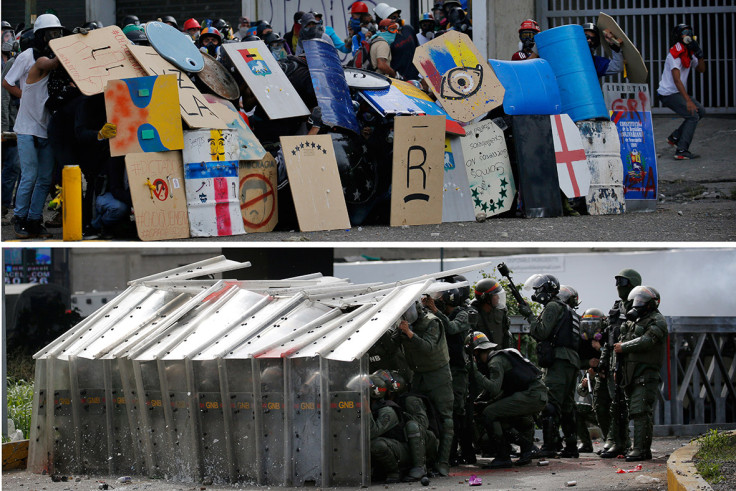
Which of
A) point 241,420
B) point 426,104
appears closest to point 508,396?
point 241,420

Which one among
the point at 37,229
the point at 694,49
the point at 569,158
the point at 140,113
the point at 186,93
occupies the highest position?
the point at 694,49

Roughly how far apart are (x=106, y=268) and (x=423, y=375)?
56.5 feet

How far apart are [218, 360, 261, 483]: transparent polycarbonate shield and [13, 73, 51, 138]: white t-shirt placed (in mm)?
4000

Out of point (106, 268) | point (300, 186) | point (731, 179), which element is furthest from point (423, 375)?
point (106, 268)

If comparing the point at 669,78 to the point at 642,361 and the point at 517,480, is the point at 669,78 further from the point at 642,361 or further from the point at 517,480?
the point at 517,480

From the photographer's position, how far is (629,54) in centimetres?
1268

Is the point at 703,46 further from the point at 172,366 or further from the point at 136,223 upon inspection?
the point at 172,366

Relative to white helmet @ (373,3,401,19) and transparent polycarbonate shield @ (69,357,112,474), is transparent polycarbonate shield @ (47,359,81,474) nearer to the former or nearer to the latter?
transparent polycarbonate shield @ (69,357,112,474)

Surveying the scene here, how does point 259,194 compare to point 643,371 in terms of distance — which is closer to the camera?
point 643,371

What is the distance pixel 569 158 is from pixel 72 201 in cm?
563

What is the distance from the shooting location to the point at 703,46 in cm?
1709

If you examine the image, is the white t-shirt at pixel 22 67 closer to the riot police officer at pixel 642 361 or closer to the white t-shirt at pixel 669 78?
the riot police officer at pixel 642 361

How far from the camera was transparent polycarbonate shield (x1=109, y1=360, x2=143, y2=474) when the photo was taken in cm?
823

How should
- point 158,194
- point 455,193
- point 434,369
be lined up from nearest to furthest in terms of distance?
point 434,369 < point 158,194 < point 455,193
